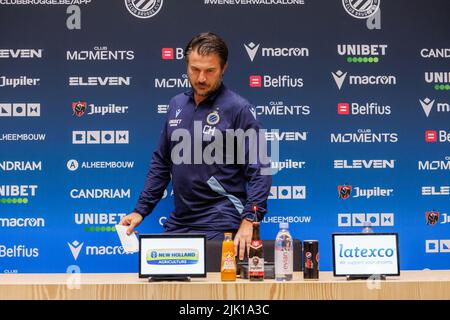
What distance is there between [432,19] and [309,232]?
4.93 ft

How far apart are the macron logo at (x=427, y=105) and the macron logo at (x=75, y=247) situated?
7.26ft

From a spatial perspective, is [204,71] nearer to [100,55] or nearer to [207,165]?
[207,165]

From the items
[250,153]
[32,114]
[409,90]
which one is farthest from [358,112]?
[32,114]

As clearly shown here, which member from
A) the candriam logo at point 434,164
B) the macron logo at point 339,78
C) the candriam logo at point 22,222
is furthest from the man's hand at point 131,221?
the candriam logo at point 434,164

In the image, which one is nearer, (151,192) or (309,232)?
(151,192)

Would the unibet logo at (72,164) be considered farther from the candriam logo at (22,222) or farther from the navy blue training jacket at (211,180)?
the navy blue training jacket at (211,180)

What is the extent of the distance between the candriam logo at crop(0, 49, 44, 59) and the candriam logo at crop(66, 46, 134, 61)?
0.18 metres

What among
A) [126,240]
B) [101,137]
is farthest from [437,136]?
[126,240]

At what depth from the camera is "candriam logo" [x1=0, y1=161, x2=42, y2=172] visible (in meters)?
4.20

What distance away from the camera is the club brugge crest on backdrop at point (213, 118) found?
3.29 metres

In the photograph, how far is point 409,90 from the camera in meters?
4.28

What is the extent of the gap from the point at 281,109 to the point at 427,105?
0.89 metres

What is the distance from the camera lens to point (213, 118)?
3297 mm
